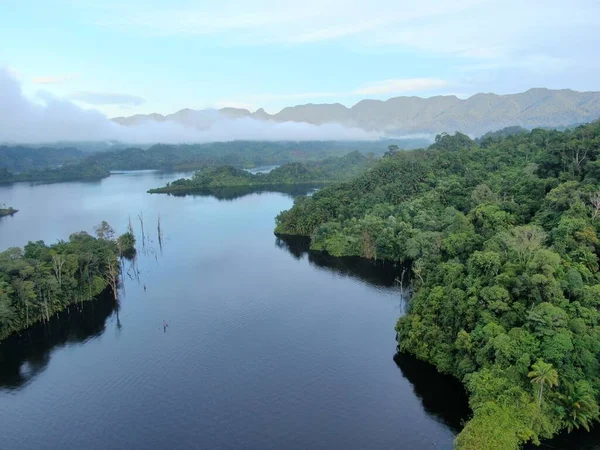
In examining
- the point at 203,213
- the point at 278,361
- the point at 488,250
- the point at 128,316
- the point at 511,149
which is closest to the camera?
the point at 278,361

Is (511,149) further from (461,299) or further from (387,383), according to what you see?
(387,383)

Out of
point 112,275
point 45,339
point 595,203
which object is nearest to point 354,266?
point 595,203

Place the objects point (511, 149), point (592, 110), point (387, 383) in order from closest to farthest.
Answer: point (387, 383) < point (511, 149) < point (592, 110)

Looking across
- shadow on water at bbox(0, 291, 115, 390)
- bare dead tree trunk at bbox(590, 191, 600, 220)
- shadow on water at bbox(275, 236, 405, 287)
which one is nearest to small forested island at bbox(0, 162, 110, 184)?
shadow on water at bbox(275, 236, 405, 287)

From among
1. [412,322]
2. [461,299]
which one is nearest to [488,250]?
[461,299]

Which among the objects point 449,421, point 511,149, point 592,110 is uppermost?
point 592,110

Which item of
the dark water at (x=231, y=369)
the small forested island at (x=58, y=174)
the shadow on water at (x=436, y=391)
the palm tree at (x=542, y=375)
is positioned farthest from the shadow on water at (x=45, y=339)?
the small forested island at (x=58, y=174)
